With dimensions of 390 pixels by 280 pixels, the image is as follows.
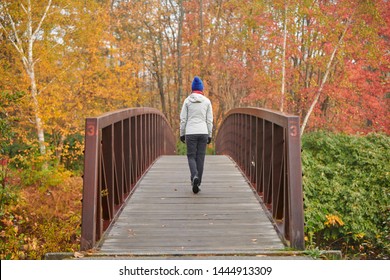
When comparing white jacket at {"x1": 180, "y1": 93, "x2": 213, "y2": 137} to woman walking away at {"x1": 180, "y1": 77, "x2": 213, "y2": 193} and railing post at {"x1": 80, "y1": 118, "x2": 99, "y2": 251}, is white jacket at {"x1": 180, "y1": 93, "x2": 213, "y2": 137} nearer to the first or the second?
woman walking away at {"x1": 180, "y1": 77, "x2": 213, "y2": 193}

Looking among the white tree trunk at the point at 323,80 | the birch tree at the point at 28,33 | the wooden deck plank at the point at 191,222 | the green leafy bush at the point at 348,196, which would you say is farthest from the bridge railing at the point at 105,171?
the white tree trunk at the point at 323,80

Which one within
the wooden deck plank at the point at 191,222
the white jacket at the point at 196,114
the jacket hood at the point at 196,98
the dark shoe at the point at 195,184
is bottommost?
the wooden deck plank at the point at 191,222

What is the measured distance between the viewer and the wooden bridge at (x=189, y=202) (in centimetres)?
443

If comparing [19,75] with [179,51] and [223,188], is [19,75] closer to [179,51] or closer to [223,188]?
[223,188]

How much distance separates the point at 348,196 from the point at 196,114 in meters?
4.87

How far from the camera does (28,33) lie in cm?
1379

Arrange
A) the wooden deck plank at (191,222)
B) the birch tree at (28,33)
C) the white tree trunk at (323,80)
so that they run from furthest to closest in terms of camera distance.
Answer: the white tree trunk at (323,80), the birch tree at (28,33), the wooden deck plank at (191,222)

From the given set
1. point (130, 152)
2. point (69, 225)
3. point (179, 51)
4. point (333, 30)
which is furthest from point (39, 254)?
point (179, 51)

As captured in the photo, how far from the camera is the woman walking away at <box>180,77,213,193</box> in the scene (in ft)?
22.5

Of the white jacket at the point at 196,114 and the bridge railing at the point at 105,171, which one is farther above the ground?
the white jacket at the point at 196,114

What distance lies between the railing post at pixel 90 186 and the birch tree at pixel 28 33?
31.0 feet

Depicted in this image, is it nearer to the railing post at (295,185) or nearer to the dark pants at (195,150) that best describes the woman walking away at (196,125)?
the dark pants at (195,150)

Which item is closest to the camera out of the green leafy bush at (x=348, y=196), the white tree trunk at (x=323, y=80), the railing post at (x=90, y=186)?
the railing post at (x=90, y=186)

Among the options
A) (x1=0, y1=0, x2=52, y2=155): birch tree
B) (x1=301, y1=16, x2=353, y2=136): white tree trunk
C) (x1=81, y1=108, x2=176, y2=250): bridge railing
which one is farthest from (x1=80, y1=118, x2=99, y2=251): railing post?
(x1=301, y1=16, x2=353, y2=136): white tree trunk
